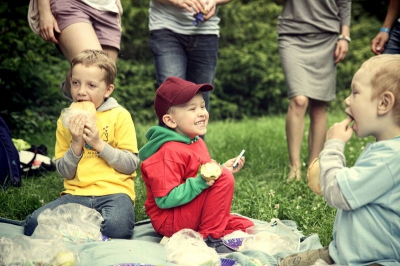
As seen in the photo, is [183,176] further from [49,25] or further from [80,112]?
[49,25]

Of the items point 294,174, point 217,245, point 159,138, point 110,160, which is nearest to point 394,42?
point 294,174

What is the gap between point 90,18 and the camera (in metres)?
4.58

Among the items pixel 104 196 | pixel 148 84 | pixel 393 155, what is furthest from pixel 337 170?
pixel 148 84

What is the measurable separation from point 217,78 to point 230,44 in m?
0.78

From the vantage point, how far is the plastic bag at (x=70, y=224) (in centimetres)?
372

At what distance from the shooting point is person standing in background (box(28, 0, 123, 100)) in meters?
4.43

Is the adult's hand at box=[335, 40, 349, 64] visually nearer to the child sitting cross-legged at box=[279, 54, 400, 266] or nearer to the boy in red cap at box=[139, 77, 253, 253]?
the boy in red cap at box=[139, 77, 253, 253]

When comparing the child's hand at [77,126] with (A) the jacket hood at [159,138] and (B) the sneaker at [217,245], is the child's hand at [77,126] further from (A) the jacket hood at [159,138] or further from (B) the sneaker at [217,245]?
(B) the sneaker at [217,245]

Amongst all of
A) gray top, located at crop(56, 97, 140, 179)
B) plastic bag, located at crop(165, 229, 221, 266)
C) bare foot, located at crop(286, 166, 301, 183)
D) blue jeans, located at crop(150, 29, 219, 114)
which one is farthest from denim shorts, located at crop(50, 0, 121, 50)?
→ bare foot, located at crop(286, 166, 301, 183)

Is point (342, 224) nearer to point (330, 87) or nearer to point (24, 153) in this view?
point (330, 87)

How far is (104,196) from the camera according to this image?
4.08m

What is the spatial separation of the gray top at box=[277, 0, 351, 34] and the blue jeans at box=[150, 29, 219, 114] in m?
0.70

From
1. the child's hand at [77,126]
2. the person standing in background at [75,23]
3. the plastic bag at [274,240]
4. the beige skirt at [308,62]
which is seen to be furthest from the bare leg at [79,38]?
the beige skirt at [308,62]

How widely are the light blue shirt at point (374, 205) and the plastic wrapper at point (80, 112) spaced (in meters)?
1.72
